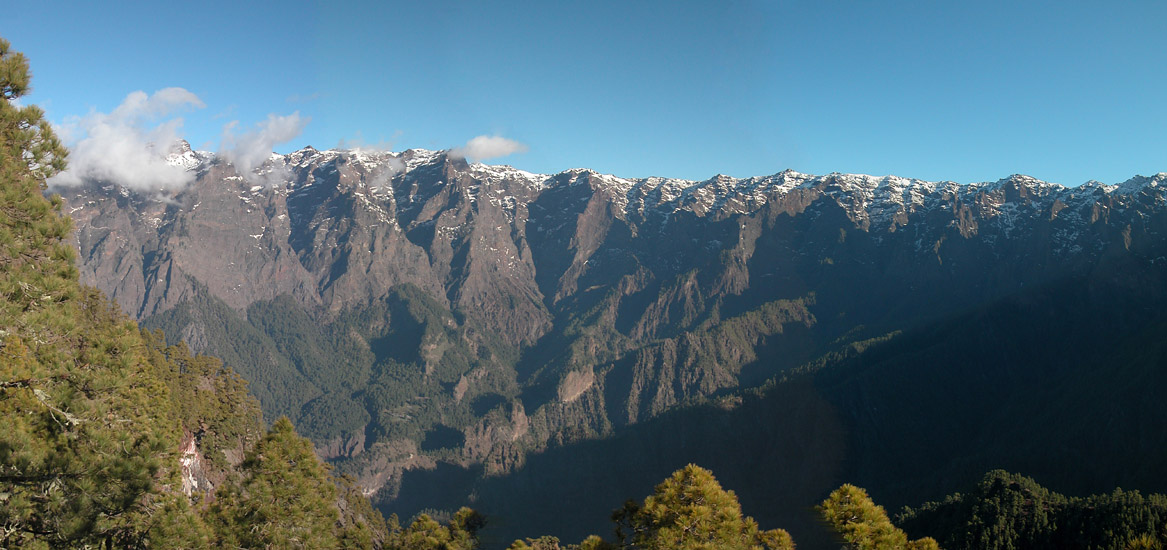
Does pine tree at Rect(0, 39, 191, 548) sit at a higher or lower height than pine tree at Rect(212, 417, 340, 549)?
higher

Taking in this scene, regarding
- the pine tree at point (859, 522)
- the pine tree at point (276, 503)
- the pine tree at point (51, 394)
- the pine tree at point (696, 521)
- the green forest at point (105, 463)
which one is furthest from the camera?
the pine tree at point (276, 503)

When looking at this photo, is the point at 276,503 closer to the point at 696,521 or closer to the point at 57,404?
the point at 57,404

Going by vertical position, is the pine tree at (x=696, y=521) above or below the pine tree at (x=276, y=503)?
below

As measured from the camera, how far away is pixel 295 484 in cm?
3734

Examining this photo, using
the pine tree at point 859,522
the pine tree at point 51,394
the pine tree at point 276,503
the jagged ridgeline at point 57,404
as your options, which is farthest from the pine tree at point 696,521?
the pine tree at point 51,394

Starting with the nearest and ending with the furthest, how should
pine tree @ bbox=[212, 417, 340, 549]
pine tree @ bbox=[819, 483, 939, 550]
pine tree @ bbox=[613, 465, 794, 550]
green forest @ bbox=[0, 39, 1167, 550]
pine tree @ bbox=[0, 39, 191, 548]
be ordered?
1. pine tree @ bbox=[0, 39, 191, 548]
2. green forest @ bbox=[0, 39, 1167, 550]
3. pine tree @ bbox=[819, 483, 939, 550]
4. pine tree @ bbox=[613, 465, 794, 550]
5. pine tree @ bbox=[212, 417, 340, 549]

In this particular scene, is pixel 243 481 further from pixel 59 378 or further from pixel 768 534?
pixel 768 534

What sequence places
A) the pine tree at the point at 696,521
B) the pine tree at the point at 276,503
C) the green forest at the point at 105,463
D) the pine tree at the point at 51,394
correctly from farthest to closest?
the pine tree at the point at 276,503 < the pine tree at the point at 696,521 < the green forest at the point at 105,463 < the pine tree at the point at 51,394

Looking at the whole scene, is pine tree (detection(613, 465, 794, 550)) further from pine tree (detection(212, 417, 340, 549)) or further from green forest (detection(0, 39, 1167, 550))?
pine tree (detection(212, 417, 340, 549))

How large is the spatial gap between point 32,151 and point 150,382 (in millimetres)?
15025

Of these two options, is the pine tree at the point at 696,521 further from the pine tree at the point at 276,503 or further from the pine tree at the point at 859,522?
the pine tree at the point at 276,503

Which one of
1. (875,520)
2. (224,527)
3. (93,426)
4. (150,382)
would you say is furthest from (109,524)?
(875,520)

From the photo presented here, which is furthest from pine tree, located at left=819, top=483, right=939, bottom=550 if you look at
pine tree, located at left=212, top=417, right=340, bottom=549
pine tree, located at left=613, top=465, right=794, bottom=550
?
pine tree, located at left=212, top=417, right=340, bottom=549

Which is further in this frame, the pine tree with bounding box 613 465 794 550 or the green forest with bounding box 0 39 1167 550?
the pine tree with bounding box 613 465 794 550
